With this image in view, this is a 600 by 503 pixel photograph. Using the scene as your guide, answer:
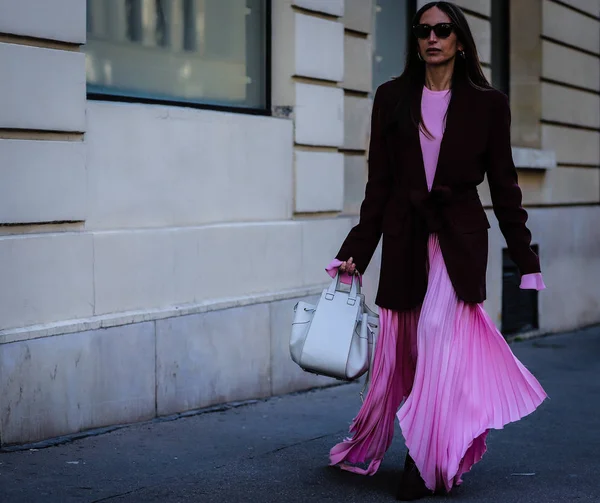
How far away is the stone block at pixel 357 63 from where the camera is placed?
8.26 meters

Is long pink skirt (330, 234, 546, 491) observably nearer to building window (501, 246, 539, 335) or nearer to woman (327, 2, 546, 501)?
woman (327, 2, 546, 501)

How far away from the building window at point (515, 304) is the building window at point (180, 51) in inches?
158

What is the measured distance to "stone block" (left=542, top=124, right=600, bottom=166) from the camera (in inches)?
458

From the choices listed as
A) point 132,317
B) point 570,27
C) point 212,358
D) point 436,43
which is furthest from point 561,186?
point 436,43

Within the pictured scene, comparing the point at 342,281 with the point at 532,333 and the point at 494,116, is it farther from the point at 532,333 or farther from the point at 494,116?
the point at 532,333

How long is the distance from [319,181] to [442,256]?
314 centimetres

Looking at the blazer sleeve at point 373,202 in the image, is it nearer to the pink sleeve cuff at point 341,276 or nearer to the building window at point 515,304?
the pink sleeve cuff at point 341,276

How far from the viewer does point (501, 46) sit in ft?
37.7

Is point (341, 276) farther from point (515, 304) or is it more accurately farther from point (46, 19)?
point (515, 304)

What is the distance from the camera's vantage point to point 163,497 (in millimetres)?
4609

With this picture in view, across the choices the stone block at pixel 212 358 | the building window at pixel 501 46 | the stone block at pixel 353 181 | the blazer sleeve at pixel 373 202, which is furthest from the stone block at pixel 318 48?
the building window at pixel 501 46

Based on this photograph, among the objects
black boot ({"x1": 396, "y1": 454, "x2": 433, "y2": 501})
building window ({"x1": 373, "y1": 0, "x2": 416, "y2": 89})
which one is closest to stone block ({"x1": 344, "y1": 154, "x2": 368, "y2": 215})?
building window ({"x1": 373, "y1": 0, "x2": 416, "y2": 89})

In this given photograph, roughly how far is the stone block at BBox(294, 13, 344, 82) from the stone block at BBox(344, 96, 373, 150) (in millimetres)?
448

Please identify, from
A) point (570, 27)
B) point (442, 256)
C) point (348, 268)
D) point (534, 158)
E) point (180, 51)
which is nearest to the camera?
point (442, 256)
